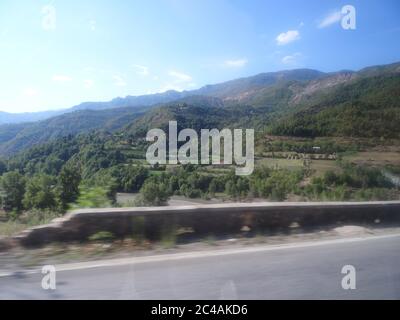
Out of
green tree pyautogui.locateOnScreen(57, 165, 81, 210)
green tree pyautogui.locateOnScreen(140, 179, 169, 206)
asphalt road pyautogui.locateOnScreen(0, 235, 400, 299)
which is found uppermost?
green tree pyautogui.locateOnScreen(57, 165, 81, 210)

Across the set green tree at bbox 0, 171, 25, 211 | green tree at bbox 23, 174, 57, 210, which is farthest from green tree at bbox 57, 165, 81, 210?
green tree at bbox 0, 171, 25, 211

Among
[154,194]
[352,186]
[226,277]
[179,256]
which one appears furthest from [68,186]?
[352,186]

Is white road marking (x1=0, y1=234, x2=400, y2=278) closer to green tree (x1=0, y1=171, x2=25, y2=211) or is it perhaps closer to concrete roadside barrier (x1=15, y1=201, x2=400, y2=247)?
concrete roadside barrier (x1=15, y1=201, x2=400, y2=247)

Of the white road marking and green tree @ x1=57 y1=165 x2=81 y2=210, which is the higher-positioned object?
green tree @ x1=57 y1=165 x2=81 y2=210

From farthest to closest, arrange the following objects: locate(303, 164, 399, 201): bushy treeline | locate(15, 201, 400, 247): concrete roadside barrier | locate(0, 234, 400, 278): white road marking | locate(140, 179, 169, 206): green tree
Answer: locate(303, 164, 399, 201): bushy treeline, locate(140, 179, 169, 206): green tree, locate(15, 201, 400, 247): concrete roadside barrier, locate(0, 234, 400, 278): white road marking

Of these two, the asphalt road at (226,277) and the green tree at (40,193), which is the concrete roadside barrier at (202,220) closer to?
the asphalt road at (226,277)

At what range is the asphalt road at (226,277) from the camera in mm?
3754

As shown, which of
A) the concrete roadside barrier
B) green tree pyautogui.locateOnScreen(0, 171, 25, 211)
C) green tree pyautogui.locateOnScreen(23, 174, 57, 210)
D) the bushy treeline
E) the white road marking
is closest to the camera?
the white road marking

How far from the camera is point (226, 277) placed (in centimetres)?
421

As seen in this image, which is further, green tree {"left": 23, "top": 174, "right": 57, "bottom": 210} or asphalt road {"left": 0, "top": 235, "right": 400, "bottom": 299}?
green tree {"left": 23, "top": 174, "right": 57, "bottom": 210}

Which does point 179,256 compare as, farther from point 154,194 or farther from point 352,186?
point 352,186

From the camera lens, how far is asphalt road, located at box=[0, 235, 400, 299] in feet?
12.3
